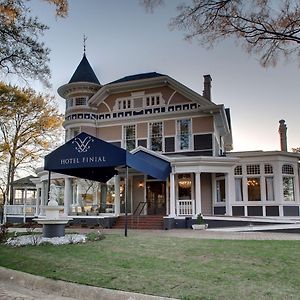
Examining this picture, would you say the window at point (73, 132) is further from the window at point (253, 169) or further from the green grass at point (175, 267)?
the green grass at point (175, 267)

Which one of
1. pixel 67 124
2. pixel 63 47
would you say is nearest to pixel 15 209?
pixel 67 124

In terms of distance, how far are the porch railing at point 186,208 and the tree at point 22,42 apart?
10978 mm

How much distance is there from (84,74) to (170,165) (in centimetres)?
1076

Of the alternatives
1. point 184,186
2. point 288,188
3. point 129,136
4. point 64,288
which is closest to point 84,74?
point 129,136

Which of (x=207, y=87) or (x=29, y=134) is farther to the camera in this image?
(x=29, y=134)

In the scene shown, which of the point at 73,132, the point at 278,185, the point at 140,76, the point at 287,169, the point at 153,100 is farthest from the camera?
the point at 140,76

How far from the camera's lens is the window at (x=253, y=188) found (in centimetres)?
2092

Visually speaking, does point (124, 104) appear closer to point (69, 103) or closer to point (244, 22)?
point (69, 103)

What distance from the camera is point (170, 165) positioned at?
19.8 metres

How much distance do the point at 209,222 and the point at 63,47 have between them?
36.7 ft

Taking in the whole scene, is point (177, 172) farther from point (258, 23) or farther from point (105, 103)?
point (258, 23)

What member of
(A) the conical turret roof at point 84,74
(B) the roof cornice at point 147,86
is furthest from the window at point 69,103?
(B) the roof cornice at point 147,86

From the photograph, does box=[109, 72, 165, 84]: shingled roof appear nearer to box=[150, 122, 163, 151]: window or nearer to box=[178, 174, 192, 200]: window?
box=[150, 122, 163, 151]: window

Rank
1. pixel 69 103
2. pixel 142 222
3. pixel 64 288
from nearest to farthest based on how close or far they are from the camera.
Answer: pixel 64 288 < pixel 142 222 < pixel 69 103
